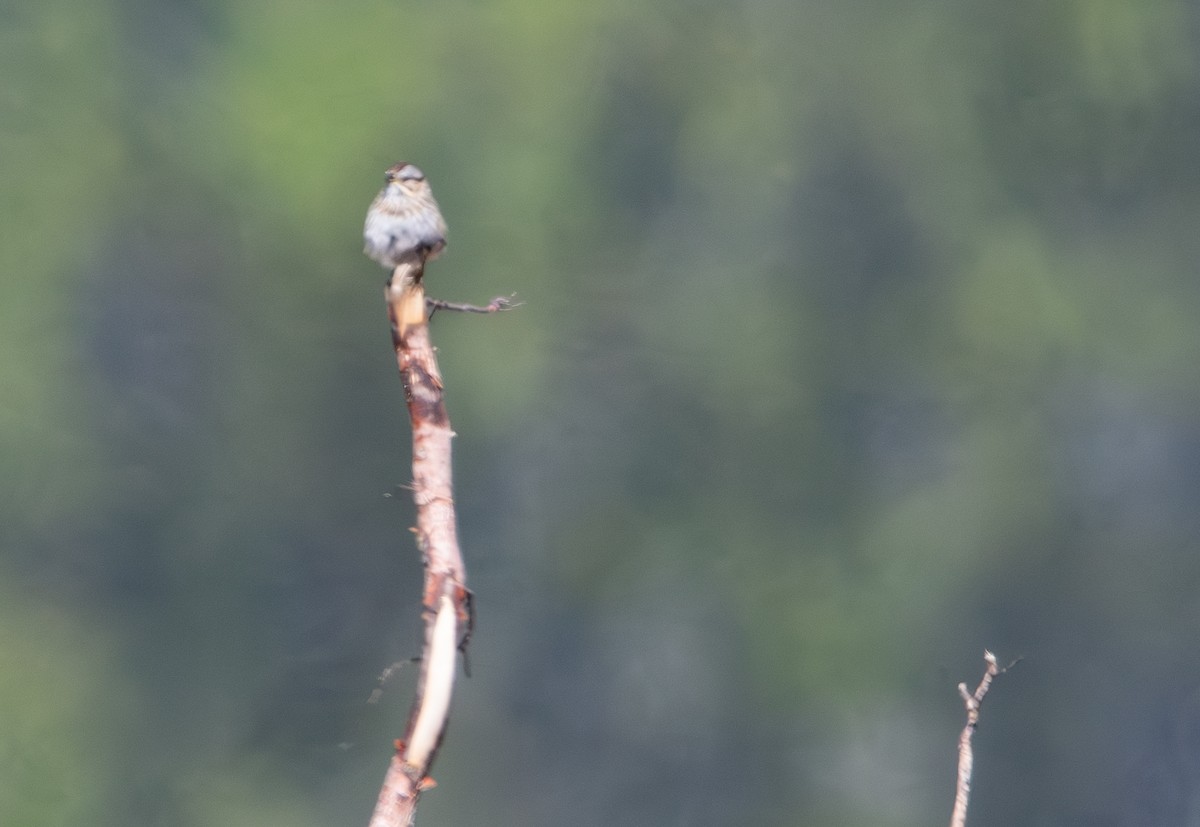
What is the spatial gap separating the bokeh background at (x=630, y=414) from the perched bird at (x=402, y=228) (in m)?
2.41

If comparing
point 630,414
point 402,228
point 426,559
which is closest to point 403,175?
point 402,228

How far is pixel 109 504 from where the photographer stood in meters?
5.46

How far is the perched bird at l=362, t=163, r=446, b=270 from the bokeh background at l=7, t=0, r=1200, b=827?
2408mm

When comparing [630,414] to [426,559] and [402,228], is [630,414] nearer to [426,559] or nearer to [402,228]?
[402,228]

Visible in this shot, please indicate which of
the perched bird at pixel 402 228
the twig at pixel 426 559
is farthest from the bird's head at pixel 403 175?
the twig at pixel 426 559

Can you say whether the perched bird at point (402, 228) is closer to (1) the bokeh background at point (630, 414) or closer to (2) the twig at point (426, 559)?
(2) the twig at point (426, 559)

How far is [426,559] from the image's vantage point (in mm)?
2748

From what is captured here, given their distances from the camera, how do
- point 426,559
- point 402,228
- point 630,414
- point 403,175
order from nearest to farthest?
point 426,559 < point 402,228 < point 403,175 < point 630,414

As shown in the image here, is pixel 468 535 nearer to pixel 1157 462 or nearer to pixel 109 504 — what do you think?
pixel 109 504

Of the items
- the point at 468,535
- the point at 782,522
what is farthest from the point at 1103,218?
the point at 468,535

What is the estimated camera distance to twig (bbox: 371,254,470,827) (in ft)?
8.71

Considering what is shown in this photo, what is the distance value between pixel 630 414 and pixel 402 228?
107 inches

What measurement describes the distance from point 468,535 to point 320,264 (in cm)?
118

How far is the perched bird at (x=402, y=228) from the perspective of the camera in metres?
2.96
